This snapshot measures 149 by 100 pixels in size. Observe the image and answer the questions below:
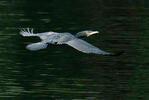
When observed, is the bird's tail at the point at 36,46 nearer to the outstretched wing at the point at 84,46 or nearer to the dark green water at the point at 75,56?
the outstretched wing at the point at 84,46

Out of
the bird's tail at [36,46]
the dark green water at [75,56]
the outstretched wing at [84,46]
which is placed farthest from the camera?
the dark green water at [75,56]

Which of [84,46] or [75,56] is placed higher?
[84,46]

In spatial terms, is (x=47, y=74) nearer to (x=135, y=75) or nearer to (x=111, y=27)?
(x=135, y=75)

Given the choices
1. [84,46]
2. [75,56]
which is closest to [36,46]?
[84,46]

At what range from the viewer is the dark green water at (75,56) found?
38.5ft

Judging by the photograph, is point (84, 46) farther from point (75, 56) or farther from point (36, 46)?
point (75, 56)

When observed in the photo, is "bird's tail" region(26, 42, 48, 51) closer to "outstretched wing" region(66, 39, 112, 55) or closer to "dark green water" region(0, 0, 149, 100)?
"outstretched wing" region(66, 39, 112, 55)

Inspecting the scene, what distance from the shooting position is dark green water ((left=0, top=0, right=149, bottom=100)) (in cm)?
1175

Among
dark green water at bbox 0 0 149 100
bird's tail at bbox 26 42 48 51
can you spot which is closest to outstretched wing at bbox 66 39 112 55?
bird's tail at bbox 26 42 48 51

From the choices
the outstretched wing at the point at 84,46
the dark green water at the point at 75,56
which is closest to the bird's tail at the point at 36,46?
the outstretched wing at the point at 84,46

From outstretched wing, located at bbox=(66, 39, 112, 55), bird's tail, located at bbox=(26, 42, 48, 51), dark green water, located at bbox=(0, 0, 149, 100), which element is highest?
bird's tail, located at bbox=(26, 42, 48, 51)

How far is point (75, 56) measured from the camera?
46.5 ft

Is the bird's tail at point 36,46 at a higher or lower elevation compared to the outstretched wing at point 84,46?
higher

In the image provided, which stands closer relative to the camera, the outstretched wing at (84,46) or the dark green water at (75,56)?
the outstretched wing at (84,46)
